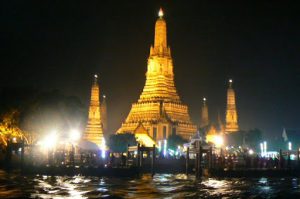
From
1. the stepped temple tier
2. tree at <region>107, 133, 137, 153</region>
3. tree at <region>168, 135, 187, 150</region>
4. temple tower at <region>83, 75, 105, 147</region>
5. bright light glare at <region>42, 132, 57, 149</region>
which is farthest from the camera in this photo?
temple tower at <region>83, 75, 105, 147</region>

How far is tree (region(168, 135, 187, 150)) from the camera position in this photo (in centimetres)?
8688

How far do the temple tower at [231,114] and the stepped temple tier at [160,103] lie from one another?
22.2 feet

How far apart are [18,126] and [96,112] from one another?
42.5m

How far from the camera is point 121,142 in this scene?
86.4 metres

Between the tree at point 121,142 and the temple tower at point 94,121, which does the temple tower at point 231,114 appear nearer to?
the tree at point 121,142

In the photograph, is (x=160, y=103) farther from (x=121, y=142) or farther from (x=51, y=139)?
(x=51, y=139)

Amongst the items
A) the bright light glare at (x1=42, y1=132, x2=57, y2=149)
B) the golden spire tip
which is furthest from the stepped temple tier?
the bright light glare at (x1=42, y1=132, x2=57, y2=149)

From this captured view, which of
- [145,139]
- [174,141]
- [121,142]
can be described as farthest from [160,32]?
[121,142]

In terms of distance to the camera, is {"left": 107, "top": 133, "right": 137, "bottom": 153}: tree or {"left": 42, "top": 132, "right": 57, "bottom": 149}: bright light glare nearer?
{"left": 42, "top": 132, "right": 57, "bottom": 149}: bright light glare

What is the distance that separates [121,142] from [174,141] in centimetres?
852

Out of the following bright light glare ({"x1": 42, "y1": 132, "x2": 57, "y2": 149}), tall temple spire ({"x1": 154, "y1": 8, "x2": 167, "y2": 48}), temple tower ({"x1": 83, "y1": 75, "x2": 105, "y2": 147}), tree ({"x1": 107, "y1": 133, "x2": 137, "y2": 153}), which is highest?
tall temple spire ({"x1": 154, "y1": 8, "x2": 167, "y2": 48})

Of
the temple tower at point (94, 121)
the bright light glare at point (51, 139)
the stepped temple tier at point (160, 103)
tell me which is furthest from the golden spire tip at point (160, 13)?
the bright light glare at point (51, 139)

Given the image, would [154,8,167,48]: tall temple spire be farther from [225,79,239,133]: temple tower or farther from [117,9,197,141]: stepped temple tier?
[225,79,239,133]: temple tower

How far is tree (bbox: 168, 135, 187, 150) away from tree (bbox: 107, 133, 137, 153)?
5.89 metres
